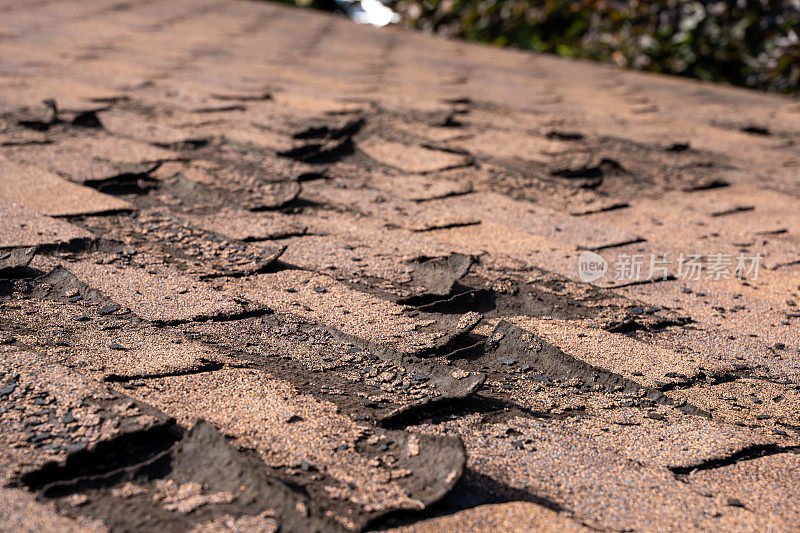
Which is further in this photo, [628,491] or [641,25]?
[641,25]

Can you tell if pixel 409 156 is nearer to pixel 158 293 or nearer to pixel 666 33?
pixel 158 293

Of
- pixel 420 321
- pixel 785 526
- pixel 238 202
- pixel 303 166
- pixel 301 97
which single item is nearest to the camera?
pixel 785 526

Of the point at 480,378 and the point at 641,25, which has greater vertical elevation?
the point at 641,25

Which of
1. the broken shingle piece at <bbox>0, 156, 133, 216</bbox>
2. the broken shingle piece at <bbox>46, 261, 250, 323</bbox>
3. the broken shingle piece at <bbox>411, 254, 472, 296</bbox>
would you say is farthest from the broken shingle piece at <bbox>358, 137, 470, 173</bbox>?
the broken shingle piece at <bbox>46, 261, 250, 323</bbox>

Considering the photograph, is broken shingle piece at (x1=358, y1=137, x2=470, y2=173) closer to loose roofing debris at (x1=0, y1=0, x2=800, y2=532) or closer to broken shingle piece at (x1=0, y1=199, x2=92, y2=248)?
loose roofing debris at (x1=0, y1=0, x2=800, y2=532)

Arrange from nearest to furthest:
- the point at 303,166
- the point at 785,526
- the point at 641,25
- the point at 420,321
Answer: the point at 785,526 < the point at 420,321 < the point at 303,166 < the point at 641,25

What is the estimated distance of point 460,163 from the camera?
7.50ft

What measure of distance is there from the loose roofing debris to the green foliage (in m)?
1.49

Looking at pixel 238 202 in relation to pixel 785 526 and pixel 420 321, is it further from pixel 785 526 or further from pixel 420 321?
pixel 785 526

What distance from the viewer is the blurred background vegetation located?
423 cm

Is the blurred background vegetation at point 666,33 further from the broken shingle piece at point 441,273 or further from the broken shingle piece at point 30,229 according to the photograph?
the broken shingle piece at point 30,229

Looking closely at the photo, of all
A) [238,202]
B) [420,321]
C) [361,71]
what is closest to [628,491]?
[420,321]

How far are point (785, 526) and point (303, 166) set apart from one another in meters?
1.52

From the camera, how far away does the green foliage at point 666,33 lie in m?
4.23
